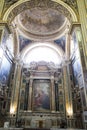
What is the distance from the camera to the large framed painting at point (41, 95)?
15219 millimetres

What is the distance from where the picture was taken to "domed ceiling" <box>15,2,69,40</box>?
16.7 metres

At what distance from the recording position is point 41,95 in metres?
15.9

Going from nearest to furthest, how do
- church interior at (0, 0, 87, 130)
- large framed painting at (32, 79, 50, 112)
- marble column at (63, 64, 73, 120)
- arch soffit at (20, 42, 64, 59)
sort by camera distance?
church interior at (0, 0, 87, 130) < marble column at (63, 64, 73, 120) < large framed painting at (32, 79, 50, 112) < arch soffit at (20, 42, 64, 59)

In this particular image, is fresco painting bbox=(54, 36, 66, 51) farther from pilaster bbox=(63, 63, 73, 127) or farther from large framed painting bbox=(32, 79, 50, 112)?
large framed painting bbox=(32, 79, 50, 112)

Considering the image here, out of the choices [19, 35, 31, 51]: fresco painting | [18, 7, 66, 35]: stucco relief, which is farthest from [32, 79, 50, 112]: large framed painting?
[18, 7, 66, 35]: stucco relief

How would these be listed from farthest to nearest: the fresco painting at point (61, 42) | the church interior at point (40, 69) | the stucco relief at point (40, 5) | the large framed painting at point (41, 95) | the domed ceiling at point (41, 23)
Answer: the fresco painting at point (61, 42) → the domed ceiling at point (41, 23) → the large framed painting at point (41, 95) → the church interior at point (40, 69) → the stucco relief at point (40, 5)

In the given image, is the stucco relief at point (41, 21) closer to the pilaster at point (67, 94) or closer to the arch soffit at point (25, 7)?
the pilaster at point (67, 94)

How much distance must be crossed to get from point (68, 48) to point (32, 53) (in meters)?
5.20

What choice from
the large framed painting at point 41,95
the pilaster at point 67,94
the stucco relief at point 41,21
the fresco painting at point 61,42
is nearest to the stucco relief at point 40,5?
the stucco relief at point 41,21

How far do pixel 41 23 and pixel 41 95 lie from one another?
958 centimetres

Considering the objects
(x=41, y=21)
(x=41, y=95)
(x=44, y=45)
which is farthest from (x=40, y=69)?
(x=41, y=21)

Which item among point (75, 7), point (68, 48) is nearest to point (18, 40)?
point (68, 48)

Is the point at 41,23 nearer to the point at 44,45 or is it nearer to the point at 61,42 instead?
the point at 44,45

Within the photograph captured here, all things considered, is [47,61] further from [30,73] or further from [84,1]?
[84,1]
